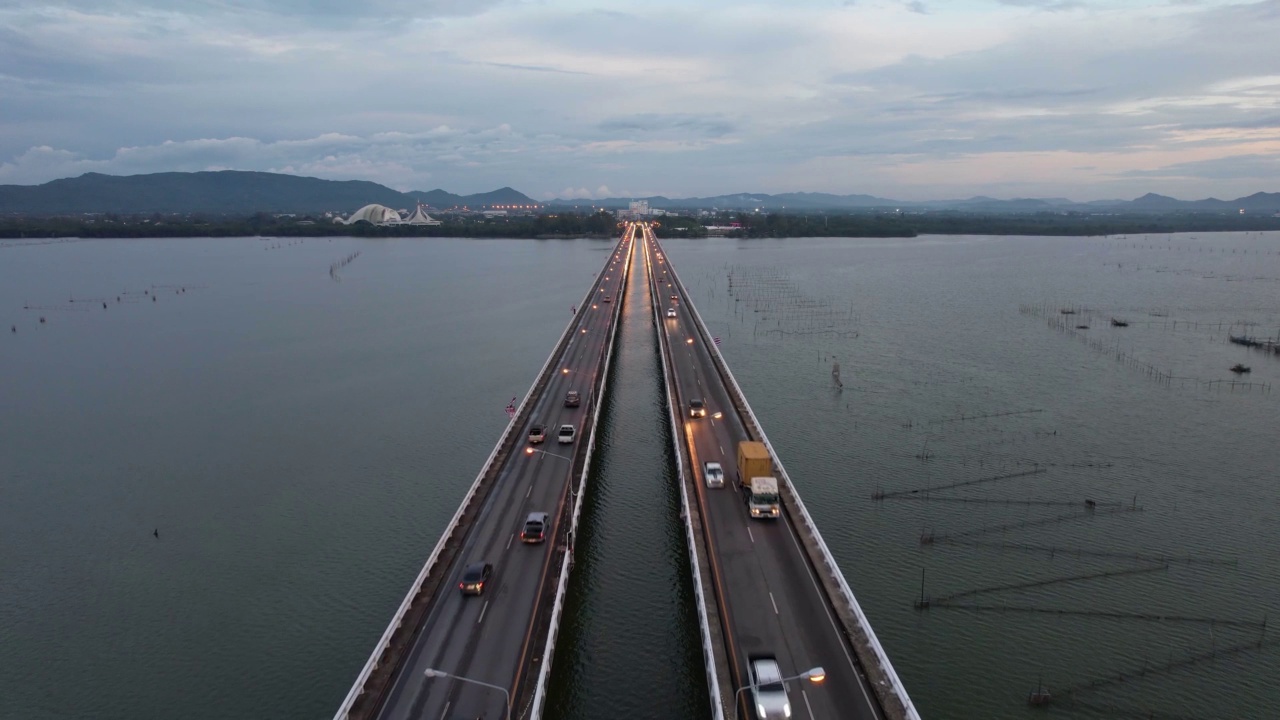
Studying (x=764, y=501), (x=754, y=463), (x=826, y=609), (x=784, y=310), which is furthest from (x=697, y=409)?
(x=784, y=310)

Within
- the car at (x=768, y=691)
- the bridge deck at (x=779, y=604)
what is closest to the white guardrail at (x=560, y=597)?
the bridge deck at (x=779, y=604)

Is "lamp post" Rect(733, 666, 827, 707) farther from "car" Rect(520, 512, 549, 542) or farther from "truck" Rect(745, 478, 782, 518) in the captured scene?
"car" Rect(520, 512, 549, 542)

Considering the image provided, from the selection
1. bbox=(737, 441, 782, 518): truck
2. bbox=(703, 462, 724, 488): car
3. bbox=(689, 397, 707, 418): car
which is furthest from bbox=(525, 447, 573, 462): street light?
bbox=(689, 397, 707, 418): car

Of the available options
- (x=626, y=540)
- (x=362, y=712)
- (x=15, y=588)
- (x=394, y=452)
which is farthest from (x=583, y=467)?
(x=15, y=588)

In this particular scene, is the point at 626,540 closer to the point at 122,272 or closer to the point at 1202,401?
the point at 1202,401

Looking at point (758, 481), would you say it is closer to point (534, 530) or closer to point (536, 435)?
point (534, 530)
